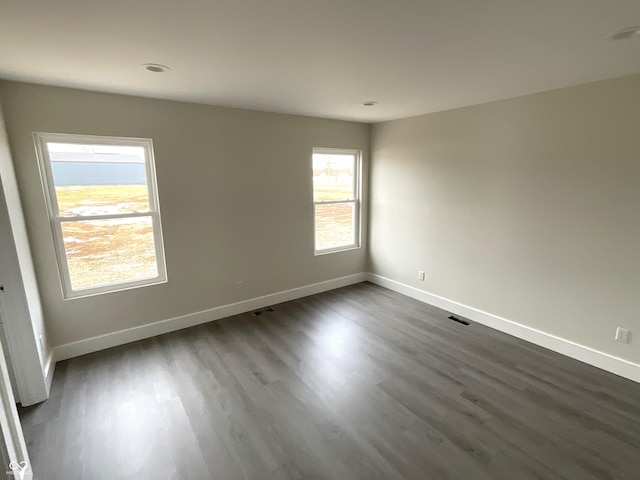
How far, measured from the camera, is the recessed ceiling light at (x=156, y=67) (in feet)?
7.02

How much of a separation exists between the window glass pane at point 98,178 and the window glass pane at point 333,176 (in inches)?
87.6

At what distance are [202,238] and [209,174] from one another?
74 centimetres

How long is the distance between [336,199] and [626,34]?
343 centimetres

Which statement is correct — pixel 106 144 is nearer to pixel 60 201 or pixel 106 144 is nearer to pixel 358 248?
pixel 60 201

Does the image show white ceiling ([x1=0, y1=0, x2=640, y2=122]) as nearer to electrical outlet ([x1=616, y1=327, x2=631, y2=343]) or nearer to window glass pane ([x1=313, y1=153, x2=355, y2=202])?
window glass pane ([x1=313, y1=153, x2=355, y2=202])

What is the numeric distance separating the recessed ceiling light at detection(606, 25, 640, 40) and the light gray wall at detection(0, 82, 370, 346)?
3.10 m

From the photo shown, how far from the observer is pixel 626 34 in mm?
1700

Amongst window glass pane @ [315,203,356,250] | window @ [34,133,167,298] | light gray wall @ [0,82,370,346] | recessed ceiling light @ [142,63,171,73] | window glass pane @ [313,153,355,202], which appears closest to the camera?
recessed ceiling light @ [142,63,171,73]

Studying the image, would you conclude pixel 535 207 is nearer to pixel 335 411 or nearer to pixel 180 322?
pixel 335 411

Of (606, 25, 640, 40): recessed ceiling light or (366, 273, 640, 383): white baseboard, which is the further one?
(366, 273, 640, 383): white baseboard

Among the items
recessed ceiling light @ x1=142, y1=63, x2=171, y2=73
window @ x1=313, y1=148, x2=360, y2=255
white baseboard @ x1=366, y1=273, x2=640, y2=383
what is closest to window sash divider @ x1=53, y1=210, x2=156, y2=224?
recessed ceiling light @ x1=142, y1=63, x2=171, y2=73

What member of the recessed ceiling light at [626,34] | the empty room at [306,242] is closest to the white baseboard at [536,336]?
the empty room at [306,242]

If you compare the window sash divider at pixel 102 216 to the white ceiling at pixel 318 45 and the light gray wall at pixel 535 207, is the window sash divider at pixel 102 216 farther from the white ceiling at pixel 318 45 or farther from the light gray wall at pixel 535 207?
the light gray wall at pixel 535 207

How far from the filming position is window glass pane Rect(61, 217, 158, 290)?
9.84ft
